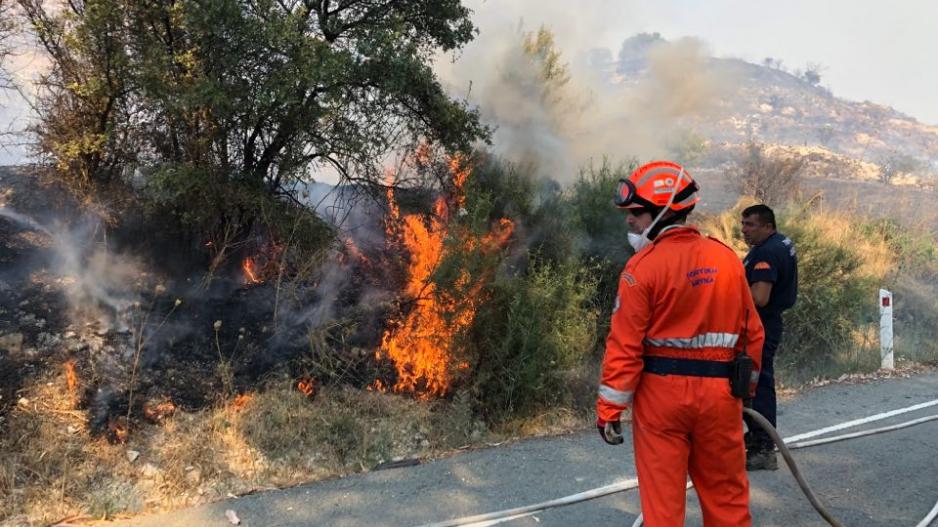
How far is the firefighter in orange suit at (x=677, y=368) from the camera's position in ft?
8.36

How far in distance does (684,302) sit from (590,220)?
6912mm

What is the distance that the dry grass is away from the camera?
4043 mm

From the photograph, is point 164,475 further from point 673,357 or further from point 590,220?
point 590,220

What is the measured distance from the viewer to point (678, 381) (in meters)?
2.55

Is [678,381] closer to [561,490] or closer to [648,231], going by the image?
[648,231]

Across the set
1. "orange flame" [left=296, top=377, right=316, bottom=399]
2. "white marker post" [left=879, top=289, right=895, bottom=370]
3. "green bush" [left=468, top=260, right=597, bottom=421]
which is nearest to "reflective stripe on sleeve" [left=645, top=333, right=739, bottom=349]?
"green bush" [left=468, top=260, right=597, bottom=421]

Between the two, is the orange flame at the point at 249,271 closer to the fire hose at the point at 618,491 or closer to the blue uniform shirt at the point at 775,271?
the fire hose at the point at 618,491

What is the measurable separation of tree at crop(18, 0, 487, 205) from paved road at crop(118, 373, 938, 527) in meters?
3.66

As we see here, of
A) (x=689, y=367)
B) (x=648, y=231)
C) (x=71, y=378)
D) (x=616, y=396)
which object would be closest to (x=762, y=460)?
(x=689, y=367)

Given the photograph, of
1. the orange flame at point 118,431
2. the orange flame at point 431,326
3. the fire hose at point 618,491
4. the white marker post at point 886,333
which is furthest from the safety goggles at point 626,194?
the white marker post at point 886,333

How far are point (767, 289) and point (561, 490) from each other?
203 cm

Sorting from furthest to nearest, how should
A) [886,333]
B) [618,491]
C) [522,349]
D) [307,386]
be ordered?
[886,333], [522,349], [307,386], [618,491]

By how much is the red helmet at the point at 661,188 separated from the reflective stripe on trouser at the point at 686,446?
756mm

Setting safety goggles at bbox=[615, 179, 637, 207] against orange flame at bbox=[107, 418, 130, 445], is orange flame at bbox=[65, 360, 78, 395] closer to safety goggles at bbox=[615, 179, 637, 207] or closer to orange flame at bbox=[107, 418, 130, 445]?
orange flame at bbox=[107, 418, 130, 445]
